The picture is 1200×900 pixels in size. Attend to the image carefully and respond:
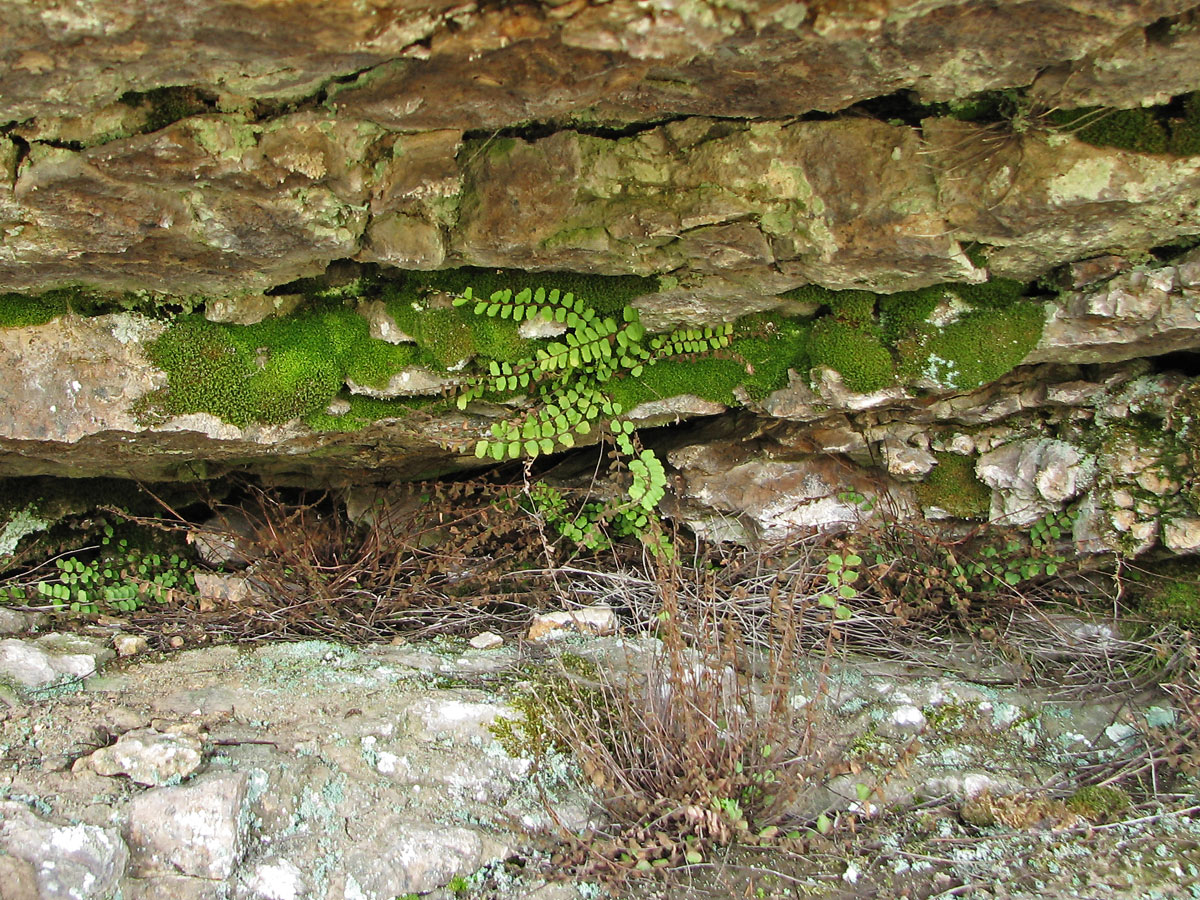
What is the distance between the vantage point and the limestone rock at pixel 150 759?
2.43m

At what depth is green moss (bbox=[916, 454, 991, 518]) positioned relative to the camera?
365 cm

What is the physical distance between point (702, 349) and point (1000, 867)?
2108mm

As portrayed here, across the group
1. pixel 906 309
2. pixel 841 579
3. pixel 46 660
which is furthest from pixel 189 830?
pixel 906 309

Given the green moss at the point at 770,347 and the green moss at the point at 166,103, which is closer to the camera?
the green moss at the point at 166,103

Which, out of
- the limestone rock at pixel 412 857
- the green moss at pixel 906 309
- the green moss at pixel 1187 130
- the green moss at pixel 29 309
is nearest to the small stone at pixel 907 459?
the green moss at pixel 906 309

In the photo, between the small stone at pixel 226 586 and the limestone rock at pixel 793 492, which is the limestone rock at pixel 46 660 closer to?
the small stone at pixel 226 586

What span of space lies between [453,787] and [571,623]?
1.07 metres

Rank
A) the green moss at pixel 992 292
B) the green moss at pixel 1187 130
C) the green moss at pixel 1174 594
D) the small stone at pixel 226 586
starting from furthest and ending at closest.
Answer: the small stone at pixel 226 586 → the green moss at pixel 1174 594 → the green moss at pixel 992 292 → the green moss at pixel 1187 130

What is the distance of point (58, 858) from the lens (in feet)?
7.01

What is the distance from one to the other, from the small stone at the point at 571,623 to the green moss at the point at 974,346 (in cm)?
163

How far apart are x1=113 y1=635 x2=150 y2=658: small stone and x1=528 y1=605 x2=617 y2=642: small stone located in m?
1.59

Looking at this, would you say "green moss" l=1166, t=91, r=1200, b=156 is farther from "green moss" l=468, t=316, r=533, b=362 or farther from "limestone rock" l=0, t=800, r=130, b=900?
"limestone rock" l=0, t=800, r=130, b=900

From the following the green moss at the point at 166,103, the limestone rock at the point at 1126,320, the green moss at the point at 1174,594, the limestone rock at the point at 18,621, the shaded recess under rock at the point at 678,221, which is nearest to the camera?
the shaded recess under rock at the point at 678,221

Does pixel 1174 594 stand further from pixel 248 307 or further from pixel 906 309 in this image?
pixel 248 307
